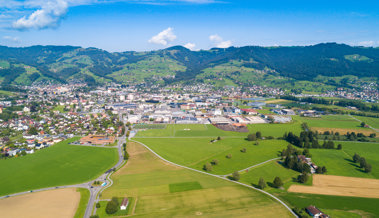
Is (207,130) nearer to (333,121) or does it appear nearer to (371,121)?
(333,121)

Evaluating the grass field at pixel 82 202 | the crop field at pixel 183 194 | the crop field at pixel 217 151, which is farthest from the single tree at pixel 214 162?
the grass field at pixel 82 202

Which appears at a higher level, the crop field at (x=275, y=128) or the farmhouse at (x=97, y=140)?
the crop field at (x=275, y=128)

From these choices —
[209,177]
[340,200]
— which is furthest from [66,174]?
[340,200]

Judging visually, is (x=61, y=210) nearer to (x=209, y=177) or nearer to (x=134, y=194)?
(x=134, y=194)

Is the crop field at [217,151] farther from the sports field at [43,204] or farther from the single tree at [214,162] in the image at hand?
the sports field at [43,204]

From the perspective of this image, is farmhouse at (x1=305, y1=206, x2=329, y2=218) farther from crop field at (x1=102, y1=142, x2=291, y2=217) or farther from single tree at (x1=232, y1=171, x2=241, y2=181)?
single tree at (x1=232, y1=171, x2=241, y2=181)

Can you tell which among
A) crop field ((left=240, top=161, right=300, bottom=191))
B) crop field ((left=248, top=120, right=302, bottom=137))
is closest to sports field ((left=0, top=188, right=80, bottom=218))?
crop field ((left=240, top=161, right=300, bottom=191))

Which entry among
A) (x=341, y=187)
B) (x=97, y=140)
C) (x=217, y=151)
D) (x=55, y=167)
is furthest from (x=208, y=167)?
(x=97, y=140)
